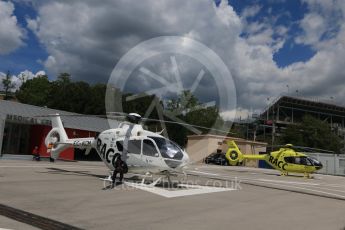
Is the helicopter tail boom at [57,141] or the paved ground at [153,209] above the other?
the helicopter tail boom at [57,141]

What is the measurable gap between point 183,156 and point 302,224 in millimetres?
7275

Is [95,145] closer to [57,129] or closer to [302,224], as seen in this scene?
[57,129]

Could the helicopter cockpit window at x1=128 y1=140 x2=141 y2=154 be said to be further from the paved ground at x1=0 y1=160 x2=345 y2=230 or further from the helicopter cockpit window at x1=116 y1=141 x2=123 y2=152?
the paved ground at x1=0 y1=160 x2=345 y2=230

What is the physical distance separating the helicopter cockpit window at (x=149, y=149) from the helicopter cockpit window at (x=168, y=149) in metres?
0.24

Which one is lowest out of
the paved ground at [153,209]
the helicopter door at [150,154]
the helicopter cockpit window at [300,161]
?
the paved ground at [153,209]

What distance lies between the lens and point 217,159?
206 ft

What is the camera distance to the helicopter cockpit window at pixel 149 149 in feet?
57.2

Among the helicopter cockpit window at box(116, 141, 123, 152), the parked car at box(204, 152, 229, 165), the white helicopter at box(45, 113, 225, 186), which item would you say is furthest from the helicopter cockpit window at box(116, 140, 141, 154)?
the parked car at box(204, 152, 229, 165)

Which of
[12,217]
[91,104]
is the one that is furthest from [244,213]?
[91,104]

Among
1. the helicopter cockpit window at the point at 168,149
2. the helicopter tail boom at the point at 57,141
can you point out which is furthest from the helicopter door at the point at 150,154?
the helicopter tail boom at the point at 57,141

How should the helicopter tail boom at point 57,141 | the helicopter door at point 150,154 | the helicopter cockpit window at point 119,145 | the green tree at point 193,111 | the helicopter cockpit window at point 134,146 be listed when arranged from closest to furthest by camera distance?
1. the helicopter door at point 150,154
2. the helicopter cockpit window at point 134,146
3. the helicopter cockpit window at point 119,145
4. the helicopter tail boom at point 57,141
5. the green tree at point 193,111

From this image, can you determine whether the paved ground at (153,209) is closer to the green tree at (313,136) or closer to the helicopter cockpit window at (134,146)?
the helicopter cockpit window at (134,146)

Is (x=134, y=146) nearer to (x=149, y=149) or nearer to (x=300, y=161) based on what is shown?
(x=149, y=149)

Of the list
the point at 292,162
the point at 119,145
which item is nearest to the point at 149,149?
the point at 119,145
